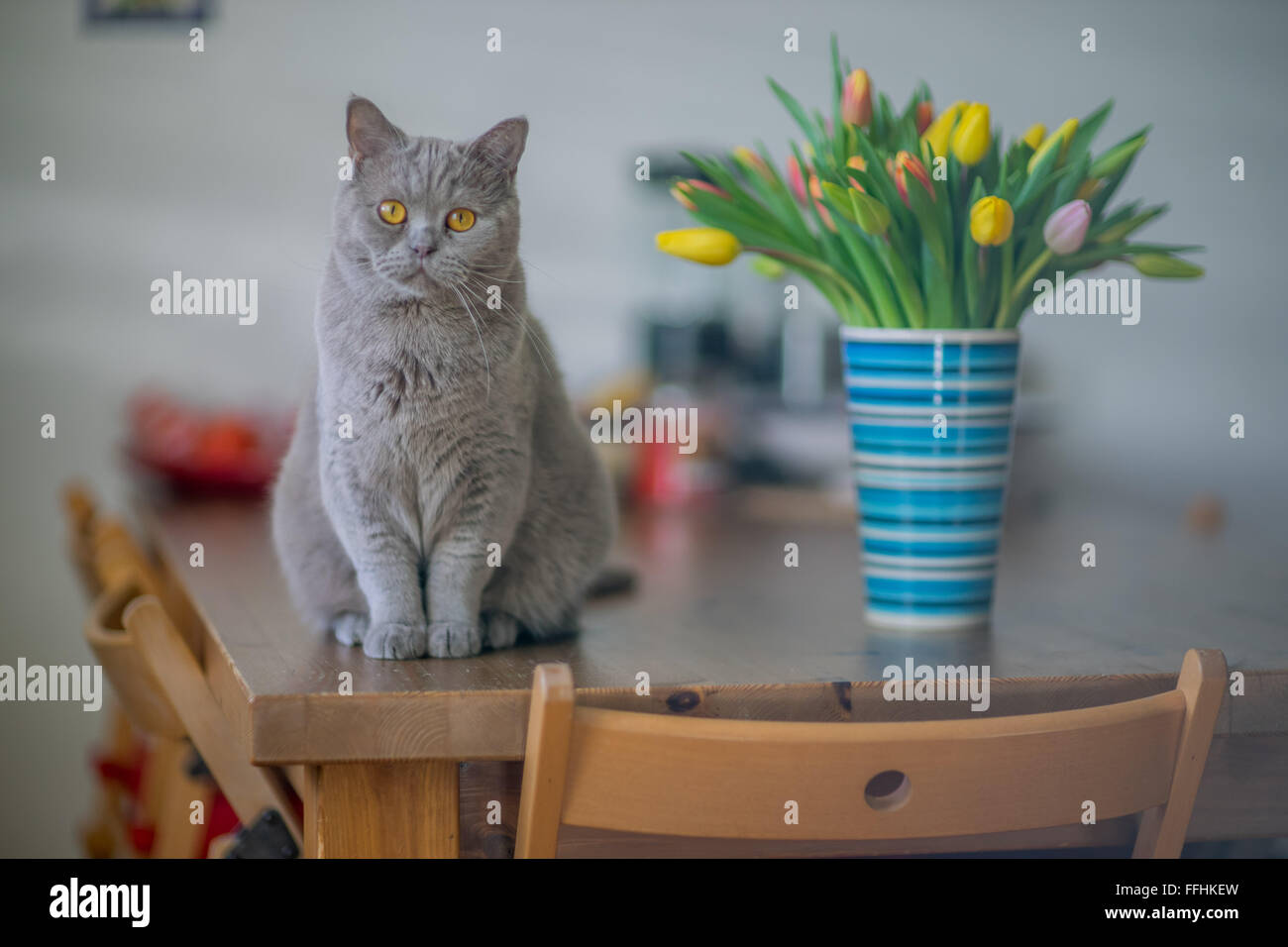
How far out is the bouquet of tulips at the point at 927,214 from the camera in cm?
101

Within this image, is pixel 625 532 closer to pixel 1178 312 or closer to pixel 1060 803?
pixel 1060 803

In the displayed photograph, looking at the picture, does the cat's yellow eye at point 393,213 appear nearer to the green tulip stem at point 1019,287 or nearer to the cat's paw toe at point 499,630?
the cat's paw toe at point 499,630

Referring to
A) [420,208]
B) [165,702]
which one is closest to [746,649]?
[420,208]

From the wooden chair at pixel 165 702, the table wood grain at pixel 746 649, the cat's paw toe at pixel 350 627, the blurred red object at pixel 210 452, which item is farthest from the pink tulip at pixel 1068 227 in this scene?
the blurred red object at pixel 210 452

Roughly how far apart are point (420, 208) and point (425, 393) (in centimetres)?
15

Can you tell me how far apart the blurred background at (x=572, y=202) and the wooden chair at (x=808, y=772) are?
188 centimetres

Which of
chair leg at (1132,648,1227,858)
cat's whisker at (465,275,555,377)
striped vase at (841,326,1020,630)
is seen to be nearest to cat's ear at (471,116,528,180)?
cat's whisker at (465,275,555,377)

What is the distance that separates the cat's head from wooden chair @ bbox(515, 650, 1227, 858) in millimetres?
370

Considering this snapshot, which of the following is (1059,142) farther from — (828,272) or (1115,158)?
(828,272)

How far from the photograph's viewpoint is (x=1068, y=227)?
988 millimetres

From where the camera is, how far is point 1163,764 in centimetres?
Result: 80

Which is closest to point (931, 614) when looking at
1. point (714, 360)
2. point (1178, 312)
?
point (714, 360)

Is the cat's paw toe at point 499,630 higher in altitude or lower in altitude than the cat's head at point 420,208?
lower

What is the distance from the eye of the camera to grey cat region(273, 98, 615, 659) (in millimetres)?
936
